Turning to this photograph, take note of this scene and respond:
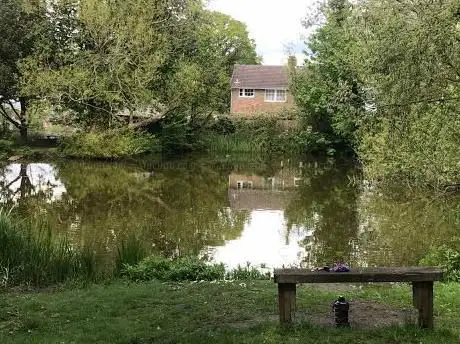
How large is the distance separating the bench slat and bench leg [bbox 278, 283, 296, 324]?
124 millimetres

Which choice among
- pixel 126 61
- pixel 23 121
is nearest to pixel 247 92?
pixel 126 61

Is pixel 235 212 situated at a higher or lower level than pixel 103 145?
lower

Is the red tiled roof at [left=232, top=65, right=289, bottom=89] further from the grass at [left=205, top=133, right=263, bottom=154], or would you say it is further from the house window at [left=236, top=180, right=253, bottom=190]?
the house window at [left=236, top=180, right=253, bottom=190]

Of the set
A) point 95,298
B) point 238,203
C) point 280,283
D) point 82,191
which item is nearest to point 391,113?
point 280,283

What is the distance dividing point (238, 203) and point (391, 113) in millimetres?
13025

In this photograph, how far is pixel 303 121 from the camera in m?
42.7

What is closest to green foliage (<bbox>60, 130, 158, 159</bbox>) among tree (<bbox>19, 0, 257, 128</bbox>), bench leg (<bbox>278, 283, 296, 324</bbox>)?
tree (<bbox>19, 0, 257, 128</bbox>)

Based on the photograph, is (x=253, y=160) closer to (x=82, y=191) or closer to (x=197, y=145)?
(x=197, y=145)

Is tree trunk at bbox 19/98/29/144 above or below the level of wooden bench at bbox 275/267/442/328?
above

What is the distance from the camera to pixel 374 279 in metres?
6.10

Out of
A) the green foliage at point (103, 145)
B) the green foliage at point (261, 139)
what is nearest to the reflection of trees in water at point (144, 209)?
the green foliage at point (103, 145)

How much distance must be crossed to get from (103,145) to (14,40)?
916 cm

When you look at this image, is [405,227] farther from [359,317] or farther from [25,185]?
[25,185]

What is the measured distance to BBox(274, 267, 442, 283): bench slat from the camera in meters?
6.05
